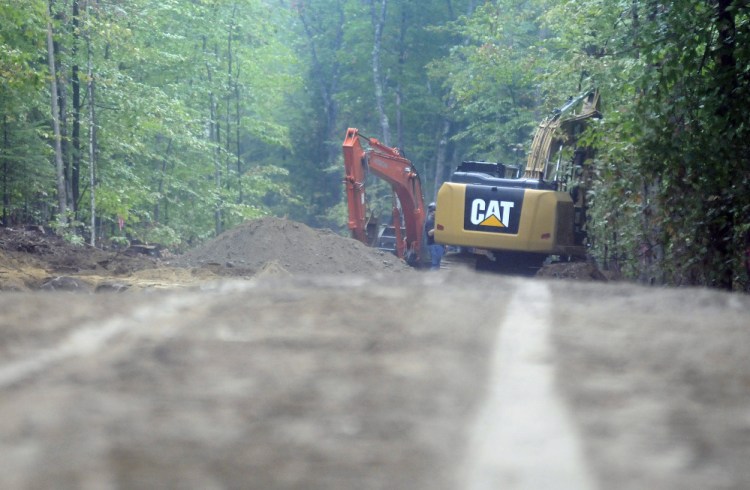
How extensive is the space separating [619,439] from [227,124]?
113 ft

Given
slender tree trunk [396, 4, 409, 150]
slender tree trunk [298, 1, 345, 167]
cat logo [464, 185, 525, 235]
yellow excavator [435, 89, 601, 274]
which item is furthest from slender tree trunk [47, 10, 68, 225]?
slender tree trunk [298, 1, 345, 167]

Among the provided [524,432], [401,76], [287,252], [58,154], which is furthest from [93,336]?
[401,76]

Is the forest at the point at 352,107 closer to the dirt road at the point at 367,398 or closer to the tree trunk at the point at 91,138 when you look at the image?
the tree trunk at the point at 91,138

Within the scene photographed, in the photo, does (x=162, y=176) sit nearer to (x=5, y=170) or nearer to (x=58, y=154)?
(x=58, y=154)

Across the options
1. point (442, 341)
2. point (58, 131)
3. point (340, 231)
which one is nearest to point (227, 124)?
point (340, 231)

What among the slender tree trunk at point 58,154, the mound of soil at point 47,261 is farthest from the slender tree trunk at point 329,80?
the mound of soil at point 47,261

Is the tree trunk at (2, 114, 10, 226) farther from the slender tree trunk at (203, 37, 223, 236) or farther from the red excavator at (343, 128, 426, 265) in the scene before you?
the slender tree trunk at (203, 37, 223, 236)

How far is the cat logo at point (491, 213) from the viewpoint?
52.6 feet

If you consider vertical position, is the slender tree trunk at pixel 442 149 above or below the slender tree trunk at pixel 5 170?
below

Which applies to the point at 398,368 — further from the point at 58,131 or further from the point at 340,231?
the point at 340,231

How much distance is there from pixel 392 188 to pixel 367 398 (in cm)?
2342

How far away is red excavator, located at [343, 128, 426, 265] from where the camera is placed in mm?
21906

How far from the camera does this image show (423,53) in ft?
141

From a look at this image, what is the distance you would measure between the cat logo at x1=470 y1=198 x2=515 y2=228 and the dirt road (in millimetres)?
13940
